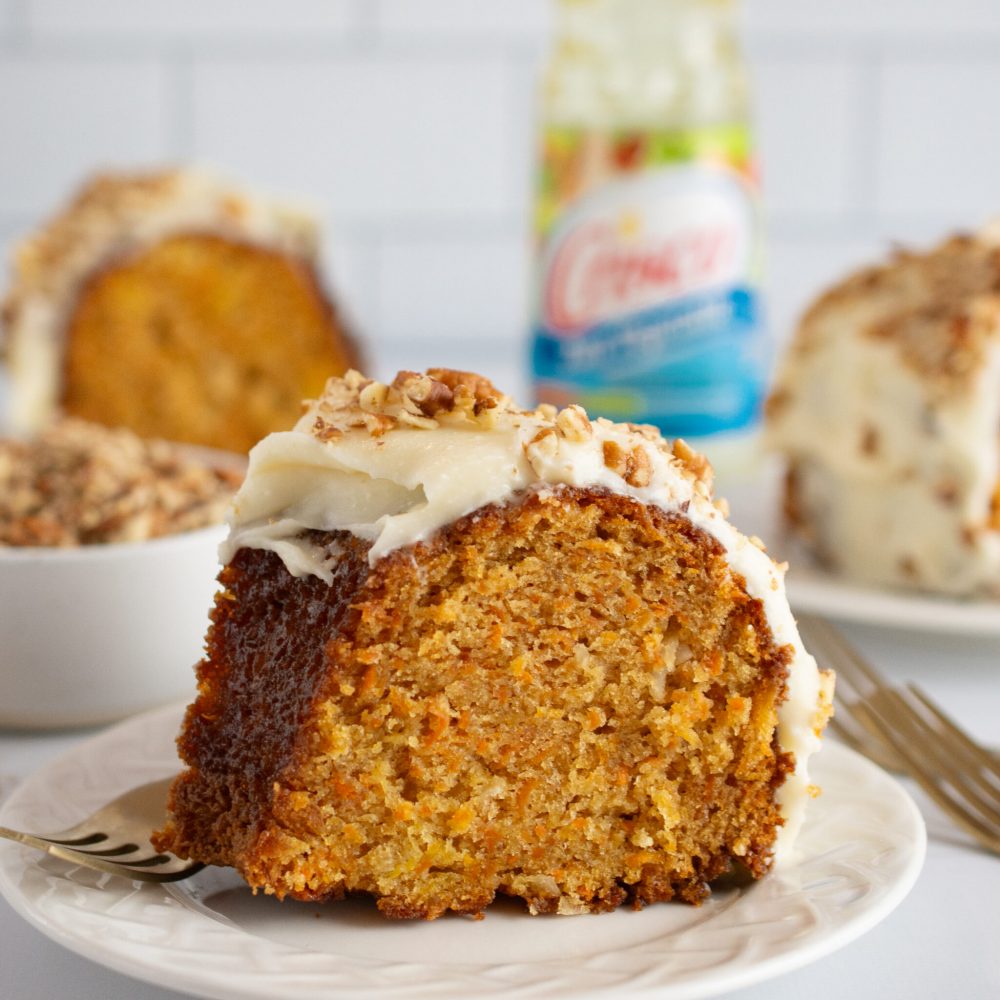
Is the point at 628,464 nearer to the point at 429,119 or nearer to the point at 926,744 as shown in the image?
the point at 926,744

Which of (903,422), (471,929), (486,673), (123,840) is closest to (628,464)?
(486,673)

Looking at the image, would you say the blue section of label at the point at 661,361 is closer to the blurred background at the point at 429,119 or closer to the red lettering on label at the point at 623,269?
the red lettering on label at the point at 623,269

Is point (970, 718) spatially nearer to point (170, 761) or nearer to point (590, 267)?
point (170, 761)

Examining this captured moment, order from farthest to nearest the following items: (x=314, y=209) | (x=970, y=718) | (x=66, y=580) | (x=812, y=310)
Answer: (x=314, y=209) → (x=812, y=310) → (x=970, y=718) → (x=66, y=580)

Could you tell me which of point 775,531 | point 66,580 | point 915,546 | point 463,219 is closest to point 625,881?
point 66,580

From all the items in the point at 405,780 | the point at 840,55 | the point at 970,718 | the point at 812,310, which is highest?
the point at 840,55

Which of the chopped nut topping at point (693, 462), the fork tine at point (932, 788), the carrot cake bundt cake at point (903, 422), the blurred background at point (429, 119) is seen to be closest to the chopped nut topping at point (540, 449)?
the chopped nut topping at point (693, 462)

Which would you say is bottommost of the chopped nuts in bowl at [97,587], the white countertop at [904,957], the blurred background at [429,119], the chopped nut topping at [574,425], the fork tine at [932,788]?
the white countertop at [904,957]
